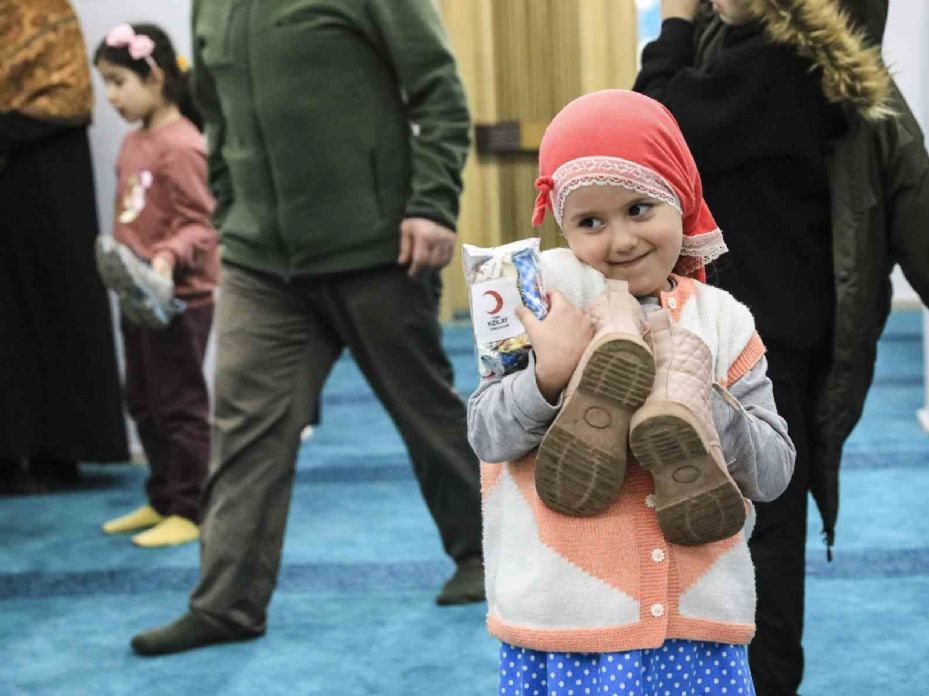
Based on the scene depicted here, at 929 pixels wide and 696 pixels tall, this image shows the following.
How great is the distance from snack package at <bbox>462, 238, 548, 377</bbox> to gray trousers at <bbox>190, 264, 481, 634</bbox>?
1.60 metres

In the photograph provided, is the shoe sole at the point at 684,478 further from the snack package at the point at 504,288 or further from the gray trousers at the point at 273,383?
the gray trousers at the point at 273,383

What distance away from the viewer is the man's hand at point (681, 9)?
225 cm

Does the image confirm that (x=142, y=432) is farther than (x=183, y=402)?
Yes

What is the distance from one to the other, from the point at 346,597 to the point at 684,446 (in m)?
2.18

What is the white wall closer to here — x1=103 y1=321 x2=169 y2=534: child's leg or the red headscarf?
x1=103 y1=321 x2=169 y2=534: child's leg

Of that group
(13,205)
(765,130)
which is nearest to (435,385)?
(765,130)

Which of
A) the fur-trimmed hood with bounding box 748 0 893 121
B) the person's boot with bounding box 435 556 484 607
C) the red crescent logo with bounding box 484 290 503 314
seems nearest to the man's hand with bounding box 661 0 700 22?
the fur-trimmed hood with bounding box 748 0 893 121

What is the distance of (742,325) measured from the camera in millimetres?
1633

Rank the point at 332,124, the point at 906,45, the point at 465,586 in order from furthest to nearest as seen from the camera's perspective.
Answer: the point at 906,45 → the point at 465,586 → the point at 332,124

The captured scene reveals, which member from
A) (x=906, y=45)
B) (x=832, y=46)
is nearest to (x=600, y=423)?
(x=832, y=46)

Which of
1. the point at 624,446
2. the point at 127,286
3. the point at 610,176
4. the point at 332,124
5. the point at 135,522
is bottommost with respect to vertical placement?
the point at 135,522

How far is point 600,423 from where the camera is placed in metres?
1.45

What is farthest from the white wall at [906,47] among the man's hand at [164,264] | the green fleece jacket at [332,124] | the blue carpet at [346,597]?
the green fleece jacket at [332,124]

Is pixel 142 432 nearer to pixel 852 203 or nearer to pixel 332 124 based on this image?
pixel 332 124
